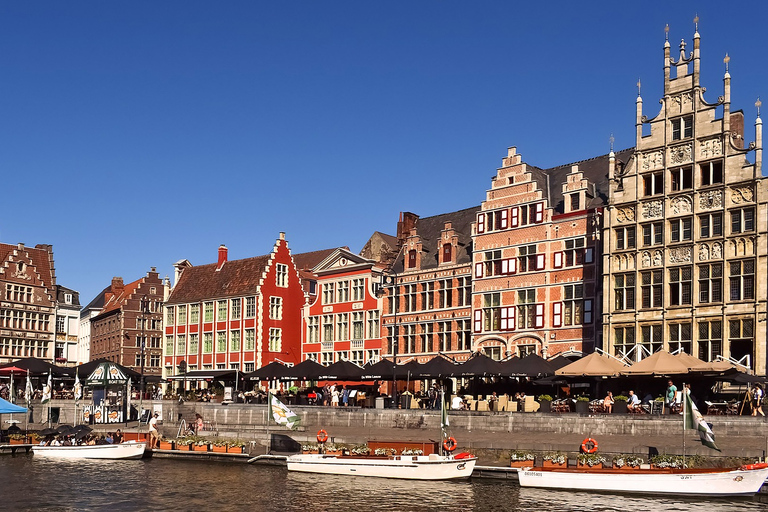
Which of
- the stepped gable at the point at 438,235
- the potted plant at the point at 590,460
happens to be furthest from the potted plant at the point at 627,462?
the stepped gable at the point at 438,235

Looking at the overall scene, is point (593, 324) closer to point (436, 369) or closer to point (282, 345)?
point (436, 369)

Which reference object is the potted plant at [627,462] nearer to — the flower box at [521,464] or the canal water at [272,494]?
the canal water at [272,494]

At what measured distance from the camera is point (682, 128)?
153 feet

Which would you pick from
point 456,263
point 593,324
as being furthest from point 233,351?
point 593,324

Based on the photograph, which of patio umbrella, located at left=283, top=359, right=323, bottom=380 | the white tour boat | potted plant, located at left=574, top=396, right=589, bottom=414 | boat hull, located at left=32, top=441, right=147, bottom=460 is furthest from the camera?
patio umbrella, located at left=283, top=359, right=323, bottom=380

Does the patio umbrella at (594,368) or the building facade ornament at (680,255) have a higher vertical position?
the building facade ornament at (680,255)

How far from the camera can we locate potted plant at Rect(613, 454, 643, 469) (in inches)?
1219

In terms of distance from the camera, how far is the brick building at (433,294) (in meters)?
Result: 56.9

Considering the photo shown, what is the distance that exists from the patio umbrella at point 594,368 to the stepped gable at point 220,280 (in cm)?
3413

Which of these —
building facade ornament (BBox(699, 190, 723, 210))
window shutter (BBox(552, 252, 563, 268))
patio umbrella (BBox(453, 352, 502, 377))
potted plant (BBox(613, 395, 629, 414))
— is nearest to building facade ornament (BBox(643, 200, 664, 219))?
building facade ornament (BBox(699, 190, 723, 210))

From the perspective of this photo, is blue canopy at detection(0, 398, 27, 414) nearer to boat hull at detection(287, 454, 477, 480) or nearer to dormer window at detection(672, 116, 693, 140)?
boat hull at detection(287, 454, 477, 480)

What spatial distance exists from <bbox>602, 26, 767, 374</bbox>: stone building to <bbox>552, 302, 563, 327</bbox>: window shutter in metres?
3.40

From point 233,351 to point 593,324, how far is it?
29250 mm

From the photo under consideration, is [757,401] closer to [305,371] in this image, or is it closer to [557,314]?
[557,314]
